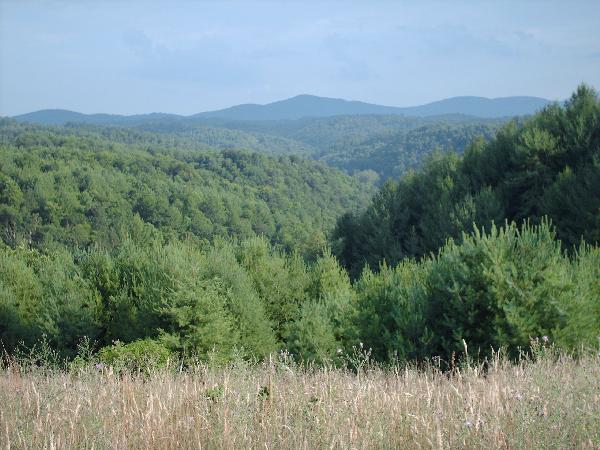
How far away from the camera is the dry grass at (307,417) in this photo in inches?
135

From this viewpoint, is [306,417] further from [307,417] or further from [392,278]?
[392,278]

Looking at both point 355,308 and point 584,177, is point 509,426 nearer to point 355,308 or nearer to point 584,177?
point 355,308

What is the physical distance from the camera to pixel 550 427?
3.38 meters

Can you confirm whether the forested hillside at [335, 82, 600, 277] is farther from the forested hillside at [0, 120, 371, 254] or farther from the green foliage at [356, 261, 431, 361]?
the forested hillside at [0, 120, 371, 254]

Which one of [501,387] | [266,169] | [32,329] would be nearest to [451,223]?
[32,329]

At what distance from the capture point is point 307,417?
399 centimetres

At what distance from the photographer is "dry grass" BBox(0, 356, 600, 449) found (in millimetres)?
3436

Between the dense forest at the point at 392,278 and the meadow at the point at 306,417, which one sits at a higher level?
the meadow at the point at 306,417

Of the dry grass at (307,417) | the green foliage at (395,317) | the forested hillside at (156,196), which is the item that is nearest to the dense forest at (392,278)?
the green foliage at (395,317)

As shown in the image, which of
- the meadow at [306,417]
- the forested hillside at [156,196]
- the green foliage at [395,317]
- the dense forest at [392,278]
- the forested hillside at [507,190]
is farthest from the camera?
the forested hillside at [156,196]

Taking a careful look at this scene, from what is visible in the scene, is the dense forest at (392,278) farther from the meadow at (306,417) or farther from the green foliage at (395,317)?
the meadow at (306,417)

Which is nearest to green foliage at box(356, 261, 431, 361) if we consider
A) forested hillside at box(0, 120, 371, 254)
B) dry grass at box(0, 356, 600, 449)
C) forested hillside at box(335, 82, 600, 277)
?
dry grass at box(0, 356, 600, 449)

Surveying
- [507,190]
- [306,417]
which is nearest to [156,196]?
[507,190]

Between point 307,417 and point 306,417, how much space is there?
12mm
